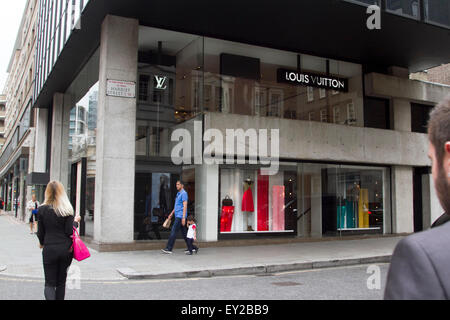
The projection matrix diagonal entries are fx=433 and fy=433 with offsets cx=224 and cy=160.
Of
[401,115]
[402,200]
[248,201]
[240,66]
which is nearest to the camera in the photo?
[248,201]

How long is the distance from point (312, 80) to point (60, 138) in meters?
13.5

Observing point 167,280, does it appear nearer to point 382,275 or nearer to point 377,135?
point 382,275

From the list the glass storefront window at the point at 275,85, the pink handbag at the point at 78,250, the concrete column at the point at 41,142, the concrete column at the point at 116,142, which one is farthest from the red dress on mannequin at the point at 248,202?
the concrete column at the point at 41,142

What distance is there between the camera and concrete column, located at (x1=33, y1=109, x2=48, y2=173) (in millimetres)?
24859

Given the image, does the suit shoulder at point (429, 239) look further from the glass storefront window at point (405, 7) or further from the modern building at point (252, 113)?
the glass storefront window at point (405, 7)

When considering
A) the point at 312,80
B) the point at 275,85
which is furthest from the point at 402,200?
the point at 275,85

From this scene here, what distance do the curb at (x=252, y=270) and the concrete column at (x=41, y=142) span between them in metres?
18.1

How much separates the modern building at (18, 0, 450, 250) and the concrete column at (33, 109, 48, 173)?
8245mm

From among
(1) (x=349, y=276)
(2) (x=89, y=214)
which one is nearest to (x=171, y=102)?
(2) (x=89, y=214)

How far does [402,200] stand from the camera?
16.9 m

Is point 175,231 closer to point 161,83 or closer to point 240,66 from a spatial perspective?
point 161,83

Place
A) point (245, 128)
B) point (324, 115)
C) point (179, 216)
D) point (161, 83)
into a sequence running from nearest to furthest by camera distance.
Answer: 1. point (179, 216)
2. point (245, 128)
3. point (161, 83)
4. point (324, 115)

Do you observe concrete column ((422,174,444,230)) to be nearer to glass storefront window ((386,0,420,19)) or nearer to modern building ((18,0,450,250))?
modern building ((18,0,450,250))

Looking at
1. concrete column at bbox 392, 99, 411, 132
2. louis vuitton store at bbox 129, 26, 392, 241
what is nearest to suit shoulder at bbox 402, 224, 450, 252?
louis vuitton store at bbox 129, 26, 392, 241
